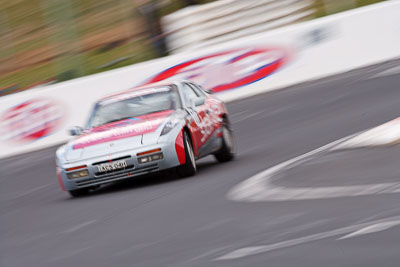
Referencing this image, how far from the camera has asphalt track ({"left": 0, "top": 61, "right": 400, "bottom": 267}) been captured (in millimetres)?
5457

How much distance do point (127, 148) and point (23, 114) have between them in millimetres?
9801

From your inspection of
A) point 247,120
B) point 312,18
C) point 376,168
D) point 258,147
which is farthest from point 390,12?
point 376,168

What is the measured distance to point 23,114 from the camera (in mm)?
19016

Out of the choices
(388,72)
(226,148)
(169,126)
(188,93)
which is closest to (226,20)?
(388,72)

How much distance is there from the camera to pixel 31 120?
18.9m

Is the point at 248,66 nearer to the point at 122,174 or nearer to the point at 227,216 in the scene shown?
the point at 122,174

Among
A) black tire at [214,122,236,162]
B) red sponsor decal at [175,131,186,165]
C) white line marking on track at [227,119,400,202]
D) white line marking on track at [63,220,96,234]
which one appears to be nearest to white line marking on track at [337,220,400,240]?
white line marking on track at [227,119,400,202]

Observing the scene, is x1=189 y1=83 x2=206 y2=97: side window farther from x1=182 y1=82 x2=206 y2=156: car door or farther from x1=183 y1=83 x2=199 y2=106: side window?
x1=182 y1=82 x2=206 y2=156: car door

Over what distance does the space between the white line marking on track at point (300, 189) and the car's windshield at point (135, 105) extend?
168 cm

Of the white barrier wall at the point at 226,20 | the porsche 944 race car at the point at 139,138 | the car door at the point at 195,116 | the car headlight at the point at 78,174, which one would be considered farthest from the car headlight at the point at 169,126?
the white barrier wall at the point at 226,20

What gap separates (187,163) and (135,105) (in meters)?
1.26

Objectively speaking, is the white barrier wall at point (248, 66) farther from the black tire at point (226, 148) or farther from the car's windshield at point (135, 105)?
the car's windshield at point (135, 105)

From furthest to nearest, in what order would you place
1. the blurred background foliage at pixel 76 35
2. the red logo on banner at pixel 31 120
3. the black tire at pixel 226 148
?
the blurred background foliage at pixel 76 35, the red logo on banner at pixel 31 120, the black tire at pixel 226 148

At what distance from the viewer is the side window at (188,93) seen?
1083 centimetres
